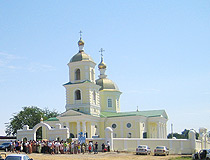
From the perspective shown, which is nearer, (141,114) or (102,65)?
(141,114)

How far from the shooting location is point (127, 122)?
52156 mm

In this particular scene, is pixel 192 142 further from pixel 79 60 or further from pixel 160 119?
pixel 79 60

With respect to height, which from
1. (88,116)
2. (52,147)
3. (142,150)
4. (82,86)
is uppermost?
(82,86)

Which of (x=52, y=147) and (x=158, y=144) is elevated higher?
(x=52, y=147)

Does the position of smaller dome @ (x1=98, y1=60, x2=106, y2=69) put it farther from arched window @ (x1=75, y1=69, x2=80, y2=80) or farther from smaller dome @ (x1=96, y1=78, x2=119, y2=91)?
arched window @ (x1=75, y1=69, x2=80, y2=80)

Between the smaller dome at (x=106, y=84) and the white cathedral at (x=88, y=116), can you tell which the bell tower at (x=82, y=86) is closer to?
the white cathedral at (x=88, y=116)

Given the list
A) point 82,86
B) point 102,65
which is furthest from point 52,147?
point 102,65

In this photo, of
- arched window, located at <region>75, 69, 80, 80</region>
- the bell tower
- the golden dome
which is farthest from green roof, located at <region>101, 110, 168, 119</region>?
the golden dome

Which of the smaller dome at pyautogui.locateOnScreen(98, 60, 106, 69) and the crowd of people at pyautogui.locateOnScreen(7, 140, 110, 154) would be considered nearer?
the crowd of people at pyautogui.locateOnScreen(7, 140, 110, 154)

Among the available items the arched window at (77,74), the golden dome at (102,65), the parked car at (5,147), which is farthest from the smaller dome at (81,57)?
the parked car at (5,147)

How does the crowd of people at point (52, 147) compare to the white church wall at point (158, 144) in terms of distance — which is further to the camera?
the white church wall at point (158, 144)

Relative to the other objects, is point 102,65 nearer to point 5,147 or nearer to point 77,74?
point 77,74

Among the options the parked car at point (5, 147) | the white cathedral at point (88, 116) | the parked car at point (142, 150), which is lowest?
the parked car at point (142, 150)

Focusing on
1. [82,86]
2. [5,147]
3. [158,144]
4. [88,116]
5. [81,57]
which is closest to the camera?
[5,147]
